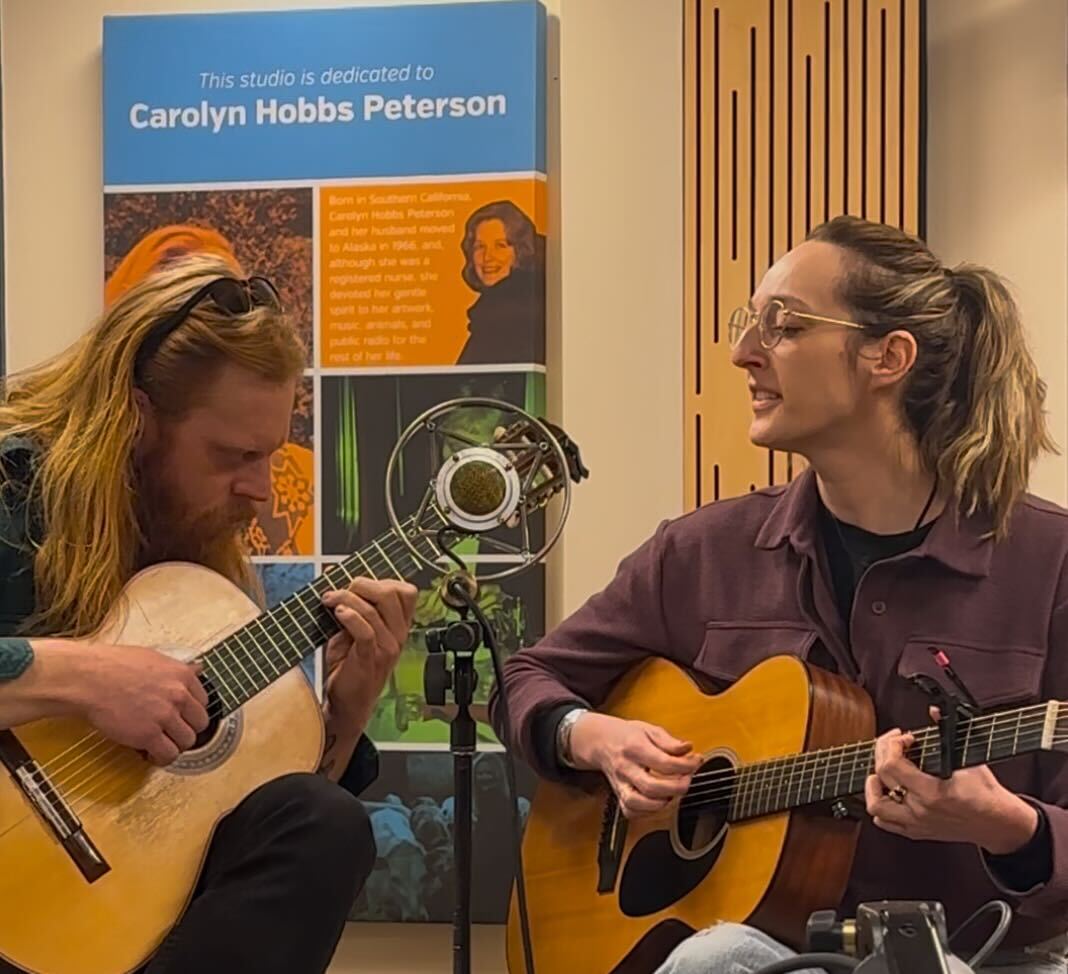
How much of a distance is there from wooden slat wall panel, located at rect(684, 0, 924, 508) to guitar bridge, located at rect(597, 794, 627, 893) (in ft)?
2.48

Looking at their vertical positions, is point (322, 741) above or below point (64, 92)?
below

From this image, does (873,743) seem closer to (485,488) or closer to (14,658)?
(485,488)

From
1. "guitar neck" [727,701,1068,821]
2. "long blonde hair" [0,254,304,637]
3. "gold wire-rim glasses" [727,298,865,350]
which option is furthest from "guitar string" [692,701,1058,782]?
"long blonde hair" [0,254,304,637]

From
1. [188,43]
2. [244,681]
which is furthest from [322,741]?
[188,43]

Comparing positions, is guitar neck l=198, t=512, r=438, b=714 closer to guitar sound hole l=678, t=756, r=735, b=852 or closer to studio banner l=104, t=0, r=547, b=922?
guitar sound hole l=678, t=756, r=735, b=852

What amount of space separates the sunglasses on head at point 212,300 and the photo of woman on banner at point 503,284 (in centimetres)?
75

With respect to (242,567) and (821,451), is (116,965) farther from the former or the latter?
(821,451)

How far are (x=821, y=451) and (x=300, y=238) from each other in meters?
1.17

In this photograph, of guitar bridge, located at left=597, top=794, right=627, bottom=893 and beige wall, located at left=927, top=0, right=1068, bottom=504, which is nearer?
guitar bridge, located at left=597, top=794, right=627, bottom=893

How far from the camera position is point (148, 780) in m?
1.60

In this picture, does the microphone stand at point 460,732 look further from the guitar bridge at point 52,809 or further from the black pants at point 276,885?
the guitar bridge at point 52,809

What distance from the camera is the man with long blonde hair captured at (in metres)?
1.55

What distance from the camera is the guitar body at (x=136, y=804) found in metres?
1.53

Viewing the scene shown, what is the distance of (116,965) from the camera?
152 cm
